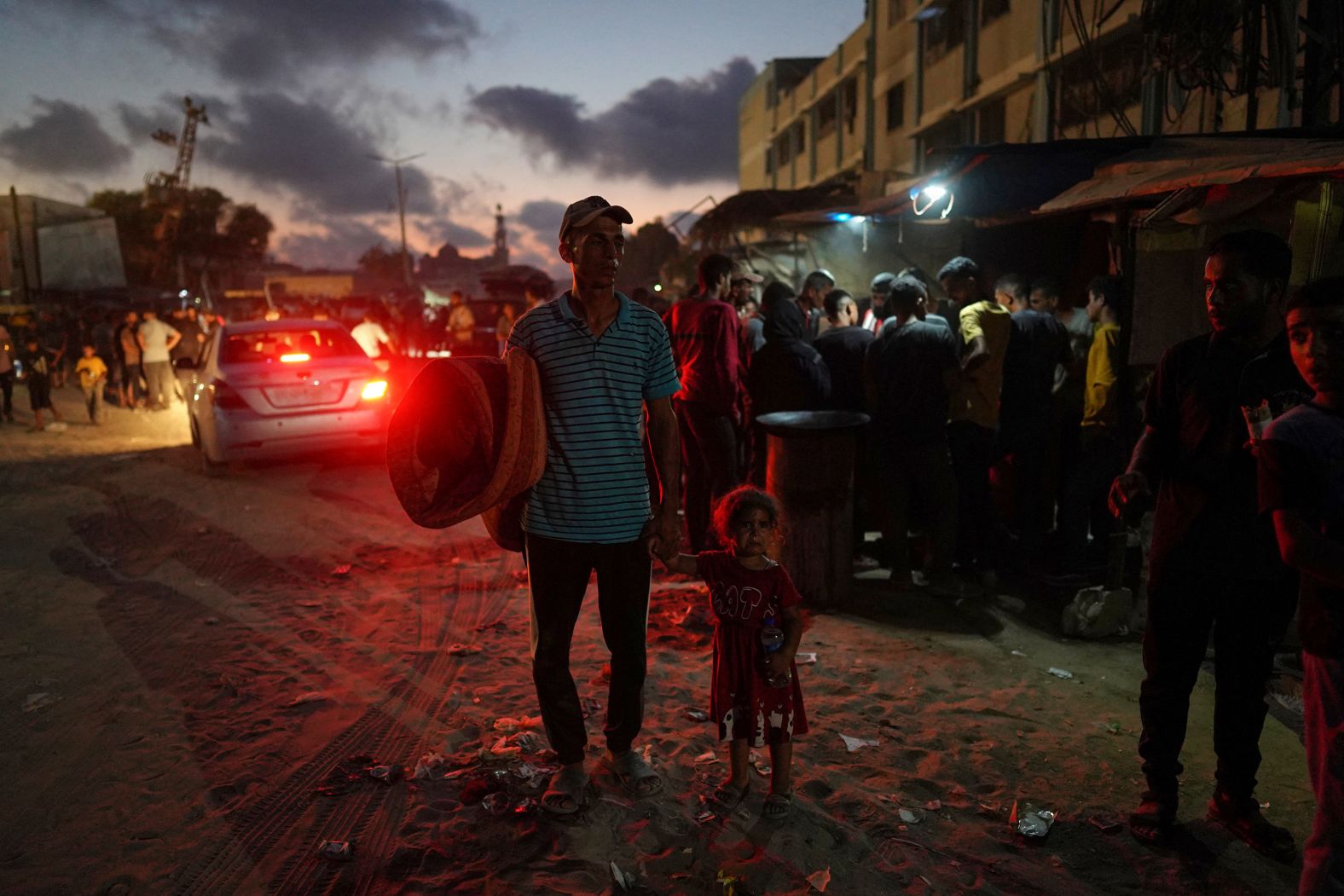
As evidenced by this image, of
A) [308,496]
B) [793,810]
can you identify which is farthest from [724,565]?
[308,496]

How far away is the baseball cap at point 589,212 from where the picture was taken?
307 centimetres

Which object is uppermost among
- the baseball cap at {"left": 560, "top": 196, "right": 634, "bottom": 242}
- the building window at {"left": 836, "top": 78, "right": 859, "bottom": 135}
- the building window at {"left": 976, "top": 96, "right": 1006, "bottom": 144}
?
the building window at {"left": 836, "top": 78, "right": 859, "bottom": 135}

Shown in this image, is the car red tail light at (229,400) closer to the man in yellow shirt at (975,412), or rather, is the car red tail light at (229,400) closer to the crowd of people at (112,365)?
the crowd of people at (112,365)

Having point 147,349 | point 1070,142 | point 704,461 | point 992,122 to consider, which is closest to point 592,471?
point 704,461

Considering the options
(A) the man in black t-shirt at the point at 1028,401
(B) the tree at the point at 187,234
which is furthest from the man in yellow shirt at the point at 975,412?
(B) the tree at the point at 187,234

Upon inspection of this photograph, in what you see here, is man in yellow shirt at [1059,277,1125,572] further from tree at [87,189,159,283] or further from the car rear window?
tree at [87,189,159,283]

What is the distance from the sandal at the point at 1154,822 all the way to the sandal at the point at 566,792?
79.4 inches

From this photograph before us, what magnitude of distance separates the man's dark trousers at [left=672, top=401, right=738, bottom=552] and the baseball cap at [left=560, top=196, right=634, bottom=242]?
10.8 ft

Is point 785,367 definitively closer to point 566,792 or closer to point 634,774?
point 634,774

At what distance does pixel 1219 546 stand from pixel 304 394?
343 inches

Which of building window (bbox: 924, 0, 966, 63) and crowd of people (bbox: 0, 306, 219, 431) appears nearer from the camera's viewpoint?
crowd of people (bbox: 0, 306, 219, 431)

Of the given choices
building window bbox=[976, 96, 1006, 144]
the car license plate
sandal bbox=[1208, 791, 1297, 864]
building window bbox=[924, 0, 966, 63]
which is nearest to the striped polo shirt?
sandal bbox=[1208, 791, 1297, 864]

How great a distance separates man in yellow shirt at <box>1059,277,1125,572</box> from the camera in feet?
19.3

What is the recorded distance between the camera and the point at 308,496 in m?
8.80
